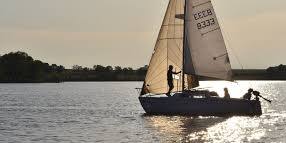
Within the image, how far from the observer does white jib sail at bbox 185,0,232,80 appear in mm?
58969

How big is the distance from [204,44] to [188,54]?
1616mm


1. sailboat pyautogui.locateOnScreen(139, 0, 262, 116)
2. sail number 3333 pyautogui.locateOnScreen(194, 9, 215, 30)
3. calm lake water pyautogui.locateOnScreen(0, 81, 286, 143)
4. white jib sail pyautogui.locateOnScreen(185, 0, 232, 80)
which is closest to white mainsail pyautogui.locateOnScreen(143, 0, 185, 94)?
sailboat pyautogui.locateOnScreen(139, 0, 262, 116)

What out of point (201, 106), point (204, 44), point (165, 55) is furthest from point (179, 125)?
point (204, 44)

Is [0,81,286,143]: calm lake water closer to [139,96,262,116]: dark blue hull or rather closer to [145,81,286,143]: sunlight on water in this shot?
[145,81,286,143]: sunlight on water

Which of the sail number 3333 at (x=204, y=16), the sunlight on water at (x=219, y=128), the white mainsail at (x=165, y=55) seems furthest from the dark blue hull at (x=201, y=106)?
the sail number 3333 at (x=204, y=16)

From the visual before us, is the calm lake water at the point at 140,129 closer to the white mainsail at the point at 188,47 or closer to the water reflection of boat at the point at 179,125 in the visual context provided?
the water reflection of boat at the point at 179,125

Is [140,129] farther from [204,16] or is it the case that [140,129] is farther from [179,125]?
[204,16]

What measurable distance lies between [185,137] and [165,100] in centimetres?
1241

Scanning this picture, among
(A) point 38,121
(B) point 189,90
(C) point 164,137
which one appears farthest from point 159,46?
(C) point 164,137

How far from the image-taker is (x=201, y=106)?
57250 mm

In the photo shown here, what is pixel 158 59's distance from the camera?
59469mm

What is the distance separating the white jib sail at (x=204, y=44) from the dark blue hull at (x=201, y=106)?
10.6ft

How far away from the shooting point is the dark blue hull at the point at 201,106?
57000 mm

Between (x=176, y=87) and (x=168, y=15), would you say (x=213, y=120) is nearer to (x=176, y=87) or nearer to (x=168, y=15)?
(x=176, y=87)
